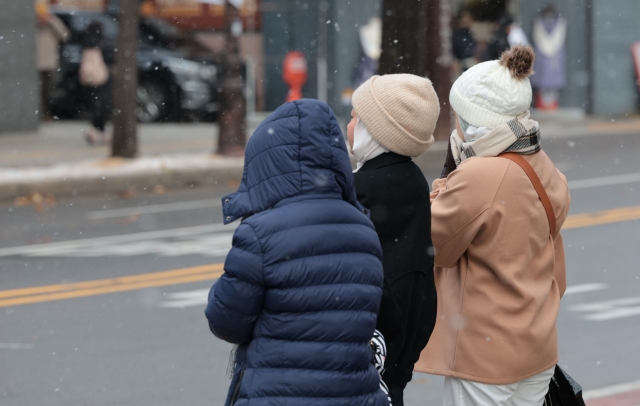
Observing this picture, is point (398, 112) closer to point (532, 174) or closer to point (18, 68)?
point (532, 174)

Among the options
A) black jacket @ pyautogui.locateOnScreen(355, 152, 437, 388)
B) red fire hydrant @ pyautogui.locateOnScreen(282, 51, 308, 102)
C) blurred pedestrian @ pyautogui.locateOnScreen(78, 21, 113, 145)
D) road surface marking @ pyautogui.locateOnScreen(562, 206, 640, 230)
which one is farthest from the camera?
red fire hydrant @ pyautogui.locateOnScreen(282, 51, 308, 102)

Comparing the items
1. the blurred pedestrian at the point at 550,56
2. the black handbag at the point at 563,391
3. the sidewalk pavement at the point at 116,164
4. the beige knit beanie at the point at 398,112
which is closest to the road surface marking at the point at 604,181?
the sidewalk pavement at the point at 116,164

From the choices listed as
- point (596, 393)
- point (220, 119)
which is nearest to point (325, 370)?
point (596, 393)

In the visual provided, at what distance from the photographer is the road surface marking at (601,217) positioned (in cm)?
992

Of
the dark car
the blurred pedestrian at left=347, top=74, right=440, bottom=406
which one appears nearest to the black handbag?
the blurred pedestrian at left=347, top=74, right=440, bottom=406

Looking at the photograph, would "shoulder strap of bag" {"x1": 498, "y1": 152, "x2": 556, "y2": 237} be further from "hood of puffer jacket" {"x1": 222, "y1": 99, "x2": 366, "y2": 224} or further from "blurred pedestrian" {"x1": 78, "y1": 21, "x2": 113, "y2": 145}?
"blurred pedestrian" {"x1": 78, "y1": 21, "x2": 113, "y2": 145}

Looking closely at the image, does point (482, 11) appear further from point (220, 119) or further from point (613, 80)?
point (220, 119)

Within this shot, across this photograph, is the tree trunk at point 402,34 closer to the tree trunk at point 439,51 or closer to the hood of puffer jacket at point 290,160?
the tree trunk at point 439,51

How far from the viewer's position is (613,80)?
787 inches

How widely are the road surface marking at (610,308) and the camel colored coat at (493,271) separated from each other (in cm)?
371

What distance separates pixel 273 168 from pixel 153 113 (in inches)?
647

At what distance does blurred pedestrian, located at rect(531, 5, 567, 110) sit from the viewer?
19.8 m

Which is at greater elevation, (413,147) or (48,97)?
(413,147)

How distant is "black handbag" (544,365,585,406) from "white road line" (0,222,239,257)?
6.53 m
